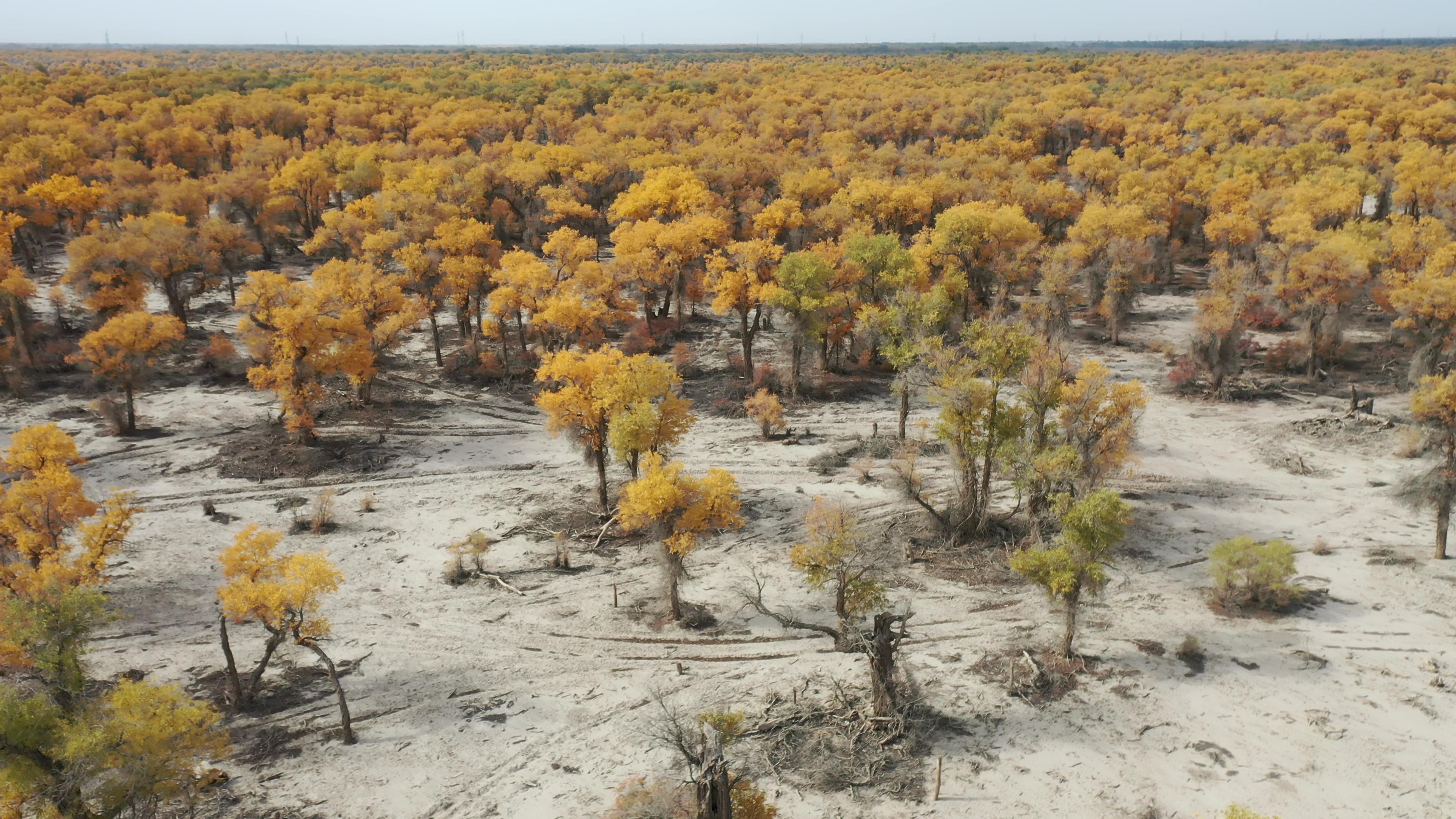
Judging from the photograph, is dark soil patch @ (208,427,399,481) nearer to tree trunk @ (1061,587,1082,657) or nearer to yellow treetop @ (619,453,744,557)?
yellow treetop @ (619,453,744,557)

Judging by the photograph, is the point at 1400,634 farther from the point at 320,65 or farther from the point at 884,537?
the point at 320,65

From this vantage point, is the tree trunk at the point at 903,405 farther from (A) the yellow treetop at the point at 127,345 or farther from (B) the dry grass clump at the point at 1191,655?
(A) the yellow treetop at the point at 127,345

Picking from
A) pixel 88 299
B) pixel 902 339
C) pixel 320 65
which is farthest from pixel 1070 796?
pixel 320 65

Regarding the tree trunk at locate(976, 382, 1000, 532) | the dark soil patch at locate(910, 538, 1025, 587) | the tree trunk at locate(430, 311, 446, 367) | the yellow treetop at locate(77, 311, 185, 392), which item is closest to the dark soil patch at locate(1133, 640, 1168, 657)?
the dark soil patch at locate(910, 538, 1025, 587)

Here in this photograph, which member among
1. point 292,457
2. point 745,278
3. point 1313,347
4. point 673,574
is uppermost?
point 745,278

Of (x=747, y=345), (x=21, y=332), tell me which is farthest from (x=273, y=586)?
(x=21, y=332)

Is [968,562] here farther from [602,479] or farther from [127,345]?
[127,345]
